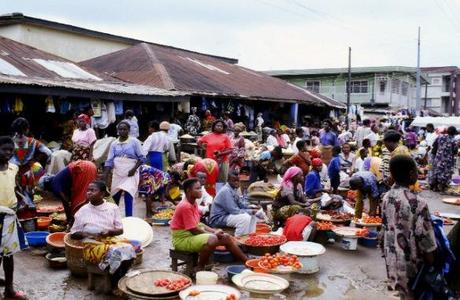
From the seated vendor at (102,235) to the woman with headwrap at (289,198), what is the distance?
335cm

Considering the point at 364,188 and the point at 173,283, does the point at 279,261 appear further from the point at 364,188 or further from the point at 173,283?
the point at 364,188

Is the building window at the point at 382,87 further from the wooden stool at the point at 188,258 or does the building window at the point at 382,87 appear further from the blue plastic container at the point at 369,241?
the wooden stool at the point at 188,258

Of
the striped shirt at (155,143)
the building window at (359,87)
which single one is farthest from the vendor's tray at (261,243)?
the building window at (359,87)

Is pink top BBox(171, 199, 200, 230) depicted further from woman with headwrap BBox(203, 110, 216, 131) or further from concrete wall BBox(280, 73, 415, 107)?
concrete wall BBox(280, 73, 415, 107)

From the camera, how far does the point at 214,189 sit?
31.4 feet

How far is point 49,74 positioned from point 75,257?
8703mm

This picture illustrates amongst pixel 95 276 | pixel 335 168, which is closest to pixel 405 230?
pixel 95 276

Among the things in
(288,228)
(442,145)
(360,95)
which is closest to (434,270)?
(288,228)

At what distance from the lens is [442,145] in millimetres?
13953

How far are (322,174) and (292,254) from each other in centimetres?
641

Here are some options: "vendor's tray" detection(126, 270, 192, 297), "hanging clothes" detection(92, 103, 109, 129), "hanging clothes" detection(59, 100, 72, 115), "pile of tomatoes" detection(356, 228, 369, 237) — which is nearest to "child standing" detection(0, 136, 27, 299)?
"vendor's tray" detection(126, 270, 192, 297)

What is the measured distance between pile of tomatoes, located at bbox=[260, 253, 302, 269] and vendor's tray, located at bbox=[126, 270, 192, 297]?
118cm

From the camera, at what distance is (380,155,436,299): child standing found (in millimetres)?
3869

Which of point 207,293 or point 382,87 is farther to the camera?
point 382,87
